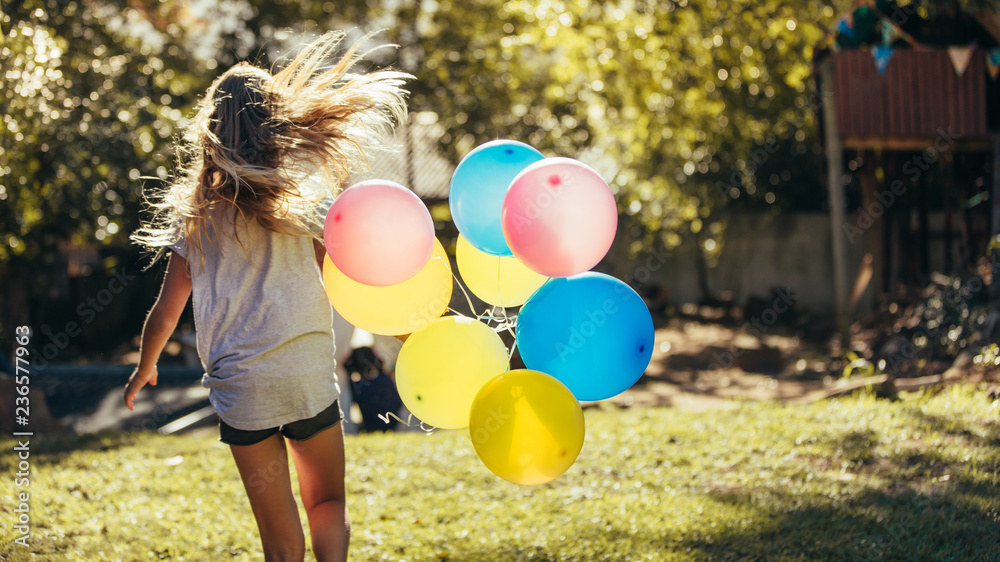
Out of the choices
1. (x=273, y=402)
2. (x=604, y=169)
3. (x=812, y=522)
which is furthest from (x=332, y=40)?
(x=604, y=169)

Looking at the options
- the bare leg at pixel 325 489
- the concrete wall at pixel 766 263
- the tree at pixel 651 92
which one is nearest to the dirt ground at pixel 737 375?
the concrete wall at pixel 766 263

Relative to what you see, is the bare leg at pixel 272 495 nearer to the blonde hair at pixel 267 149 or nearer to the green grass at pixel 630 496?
the blonde hair at pixel 267 149

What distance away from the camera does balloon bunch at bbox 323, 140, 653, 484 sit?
7.43ft

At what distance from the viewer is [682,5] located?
825 cm

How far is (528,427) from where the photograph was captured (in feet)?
7.34

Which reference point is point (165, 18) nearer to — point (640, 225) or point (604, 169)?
point (604, 169)

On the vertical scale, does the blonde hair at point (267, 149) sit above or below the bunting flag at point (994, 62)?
below

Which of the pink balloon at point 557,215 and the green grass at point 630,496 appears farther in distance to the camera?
the green grass at point 630,496

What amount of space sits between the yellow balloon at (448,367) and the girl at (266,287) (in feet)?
0.92

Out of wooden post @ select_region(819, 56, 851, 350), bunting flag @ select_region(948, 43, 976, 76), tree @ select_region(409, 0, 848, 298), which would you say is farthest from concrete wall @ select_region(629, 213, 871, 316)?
bunting flag @ select_region(948, 43, 976, 76)

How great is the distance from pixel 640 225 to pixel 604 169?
154cm

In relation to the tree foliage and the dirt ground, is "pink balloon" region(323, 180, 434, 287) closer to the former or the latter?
the dirt ground

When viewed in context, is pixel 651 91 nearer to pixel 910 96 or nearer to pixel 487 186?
pixel 910 96

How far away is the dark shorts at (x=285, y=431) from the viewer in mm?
2248
